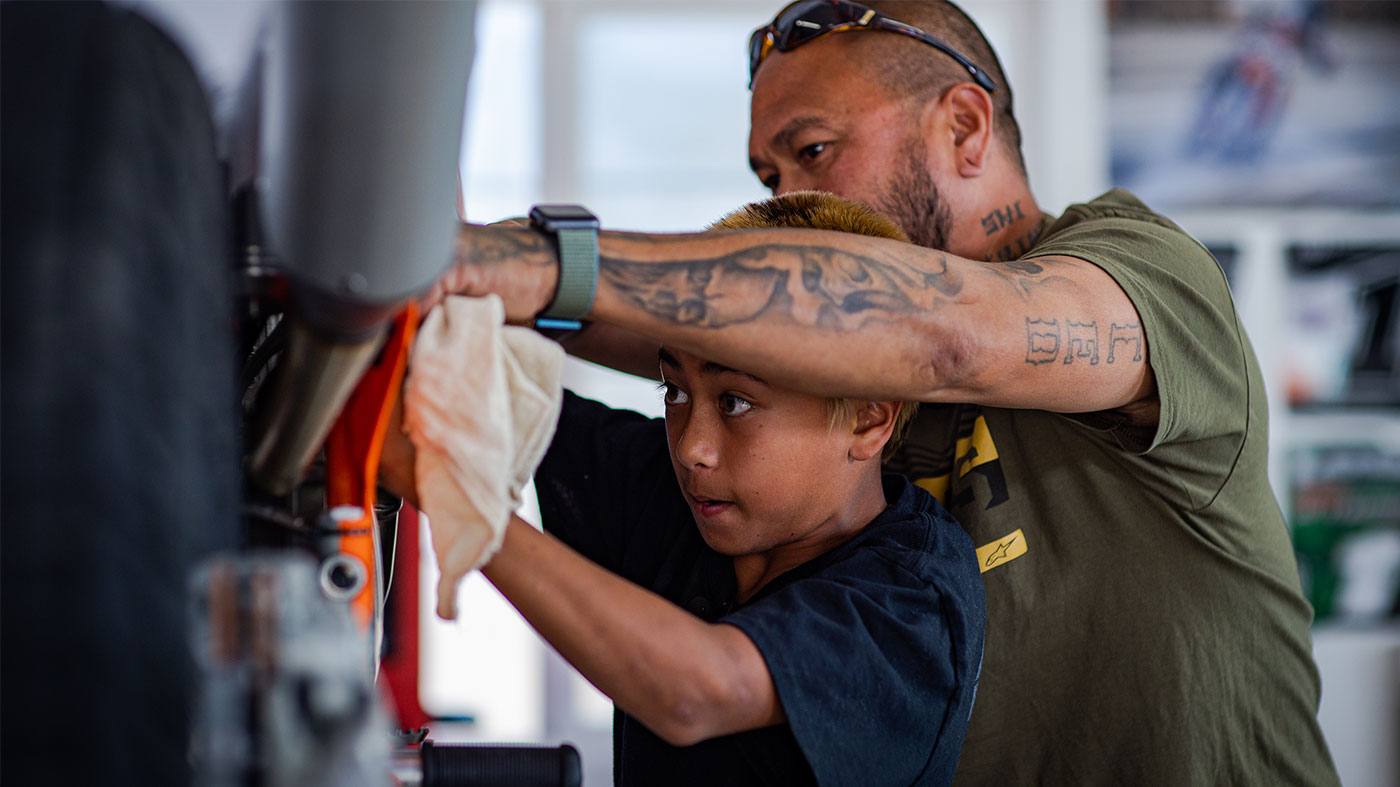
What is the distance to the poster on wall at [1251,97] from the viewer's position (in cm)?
291

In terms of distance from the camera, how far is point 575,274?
69cm

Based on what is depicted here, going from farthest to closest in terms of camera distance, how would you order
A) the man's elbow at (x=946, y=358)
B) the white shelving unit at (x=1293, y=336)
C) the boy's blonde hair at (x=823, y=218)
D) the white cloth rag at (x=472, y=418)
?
the white shelving unit at (x=1293, y=336) < the boy's blonde hair at (x=823, y=218) < the man's elbow at (x=946, y=358) < the white cloth rag at (x=472, y=418)

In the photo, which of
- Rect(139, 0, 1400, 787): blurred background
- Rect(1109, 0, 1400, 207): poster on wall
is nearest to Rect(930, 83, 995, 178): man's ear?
Rect(139, 0, 1400, 787): blurred background

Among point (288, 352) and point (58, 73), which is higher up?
point (58, 73)

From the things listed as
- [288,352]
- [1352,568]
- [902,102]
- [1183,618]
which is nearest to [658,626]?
[288,352]

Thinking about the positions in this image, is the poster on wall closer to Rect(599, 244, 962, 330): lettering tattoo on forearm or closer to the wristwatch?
Rect(599, 244, 962, 330): lettering tattoo on forearm

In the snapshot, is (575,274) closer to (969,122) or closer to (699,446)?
(699,446)

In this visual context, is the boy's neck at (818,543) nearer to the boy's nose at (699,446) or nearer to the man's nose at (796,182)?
the boy's nose at (699,446)

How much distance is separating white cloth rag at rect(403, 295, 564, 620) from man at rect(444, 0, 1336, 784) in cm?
11

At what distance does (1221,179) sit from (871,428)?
7.83ft

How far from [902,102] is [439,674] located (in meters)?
2.17

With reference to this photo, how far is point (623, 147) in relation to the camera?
9.90ft

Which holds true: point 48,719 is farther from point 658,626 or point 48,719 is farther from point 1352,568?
point 1352,568

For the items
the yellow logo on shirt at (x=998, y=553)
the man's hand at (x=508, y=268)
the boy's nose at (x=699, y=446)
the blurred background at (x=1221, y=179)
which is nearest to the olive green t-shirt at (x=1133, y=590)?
the yellow logo on shirt at (x=998, y=553)
